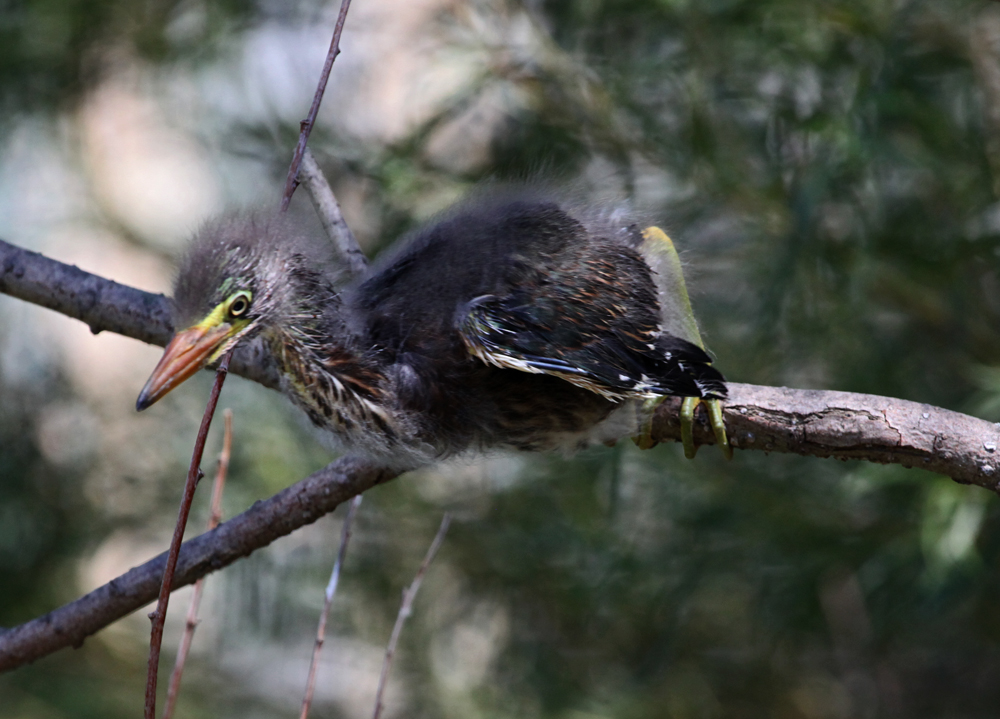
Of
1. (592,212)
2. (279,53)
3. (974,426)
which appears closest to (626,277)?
(592,212)

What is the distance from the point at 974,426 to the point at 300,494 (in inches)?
38.6

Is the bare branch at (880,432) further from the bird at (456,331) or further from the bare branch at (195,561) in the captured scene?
the bare branch at (195,561)

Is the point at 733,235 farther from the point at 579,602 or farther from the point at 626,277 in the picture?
the point at 626,277

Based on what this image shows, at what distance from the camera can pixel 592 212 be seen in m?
1.63

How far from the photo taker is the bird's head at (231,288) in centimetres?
114

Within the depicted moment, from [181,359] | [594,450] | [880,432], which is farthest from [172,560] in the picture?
[594,450]

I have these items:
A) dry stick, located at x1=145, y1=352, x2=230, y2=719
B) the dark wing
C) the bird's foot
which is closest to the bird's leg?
the bird's foot

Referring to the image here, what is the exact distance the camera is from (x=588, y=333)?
1.38 m

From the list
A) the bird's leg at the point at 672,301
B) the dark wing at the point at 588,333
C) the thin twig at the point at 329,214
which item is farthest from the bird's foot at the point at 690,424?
the thin twig at the point at 329,214

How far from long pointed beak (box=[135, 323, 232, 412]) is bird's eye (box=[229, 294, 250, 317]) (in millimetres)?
28

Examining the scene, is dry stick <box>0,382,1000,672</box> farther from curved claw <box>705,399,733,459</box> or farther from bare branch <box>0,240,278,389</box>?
bare branch <box>0,240,278,389</box>

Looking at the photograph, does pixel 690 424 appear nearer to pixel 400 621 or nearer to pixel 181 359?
pixel 400 621

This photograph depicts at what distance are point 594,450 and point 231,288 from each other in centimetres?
114

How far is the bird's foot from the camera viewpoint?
142 centimetres
